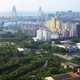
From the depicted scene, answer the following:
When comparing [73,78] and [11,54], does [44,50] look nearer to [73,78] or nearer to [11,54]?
[11,54]

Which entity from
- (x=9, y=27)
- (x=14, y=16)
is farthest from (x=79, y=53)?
(x=14, y=16)

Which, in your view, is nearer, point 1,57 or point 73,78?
point 73,78

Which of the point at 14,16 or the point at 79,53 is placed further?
the point at 14,16

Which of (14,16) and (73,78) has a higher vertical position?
(14,16)

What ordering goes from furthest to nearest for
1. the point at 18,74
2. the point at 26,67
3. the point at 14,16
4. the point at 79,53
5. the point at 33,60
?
the point at 14,16
the point at 79,53
the point at 33,60
the point at 26,67
the point at 18,74

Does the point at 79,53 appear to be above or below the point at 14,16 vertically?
below

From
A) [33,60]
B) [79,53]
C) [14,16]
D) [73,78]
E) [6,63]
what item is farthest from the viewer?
[14,16]

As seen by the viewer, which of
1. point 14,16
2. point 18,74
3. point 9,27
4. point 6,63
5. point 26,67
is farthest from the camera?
point 14,16

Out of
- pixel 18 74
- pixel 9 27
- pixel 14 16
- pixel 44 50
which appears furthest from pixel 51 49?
pixel 14 16

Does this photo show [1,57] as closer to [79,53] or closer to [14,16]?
[79,53]
